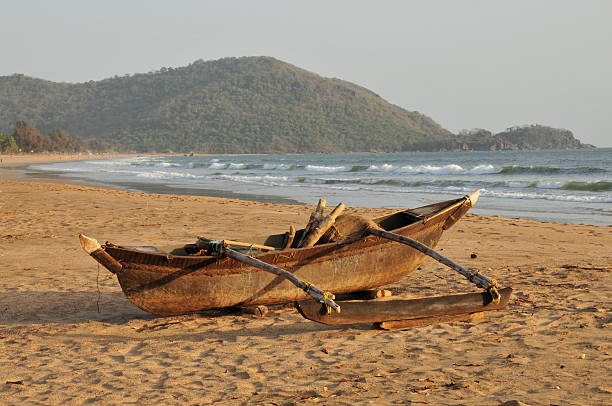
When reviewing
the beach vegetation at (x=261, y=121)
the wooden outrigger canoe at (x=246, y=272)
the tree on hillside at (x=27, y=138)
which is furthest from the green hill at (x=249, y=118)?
the wooden outrigger canoe at (x=246, y=272)

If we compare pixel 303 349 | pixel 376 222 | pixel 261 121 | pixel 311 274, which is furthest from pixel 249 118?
pixel 303 349

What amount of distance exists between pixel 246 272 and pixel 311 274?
70 centimetres

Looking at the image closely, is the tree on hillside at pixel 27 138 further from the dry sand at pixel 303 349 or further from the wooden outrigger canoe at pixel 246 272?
the wooden outrigger canoe at pixel 246 272

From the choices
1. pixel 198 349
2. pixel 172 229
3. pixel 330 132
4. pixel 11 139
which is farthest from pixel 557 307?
pixel 330 132

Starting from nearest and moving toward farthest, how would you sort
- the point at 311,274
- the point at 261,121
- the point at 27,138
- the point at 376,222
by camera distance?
the point at 311,274, the point at 376,222, the point at 27,138, the point at 261,121

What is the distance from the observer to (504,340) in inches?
225

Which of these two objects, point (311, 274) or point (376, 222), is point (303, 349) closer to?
point (311, 274)

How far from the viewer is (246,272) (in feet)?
20.9

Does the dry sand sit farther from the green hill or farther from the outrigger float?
the green hill

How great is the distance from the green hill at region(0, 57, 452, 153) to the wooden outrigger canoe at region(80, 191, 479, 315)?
153285mm

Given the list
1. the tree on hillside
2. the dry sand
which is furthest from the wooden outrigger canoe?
the tree on hillside

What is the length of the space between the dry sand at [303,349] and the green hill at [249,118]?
152 metres

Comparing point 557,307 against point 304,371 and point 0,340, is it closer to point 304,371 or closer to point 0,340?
point 304,371

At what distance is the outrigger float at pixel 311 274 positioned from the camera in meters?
5.91
